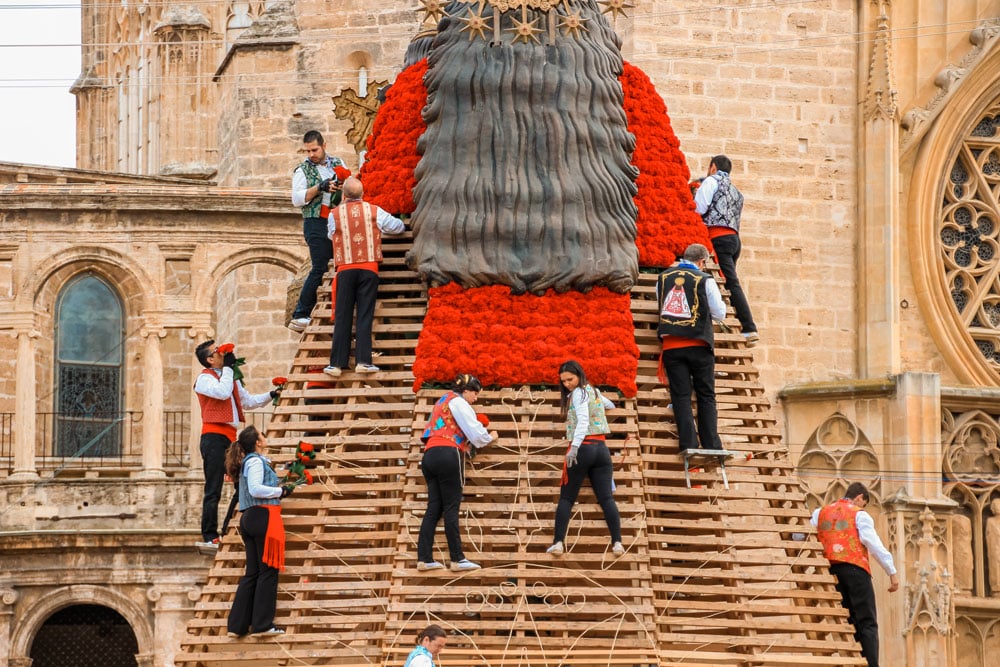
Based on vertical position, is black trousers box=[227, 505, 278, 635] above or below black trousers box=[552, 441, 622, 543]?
below

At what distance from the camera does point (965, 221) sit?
30.8 metres

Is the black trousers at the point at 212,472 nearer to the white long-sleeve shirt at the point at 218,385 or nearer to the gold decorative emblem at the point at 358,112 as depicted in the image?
the white long-sleeve shirt at the point at 218,385

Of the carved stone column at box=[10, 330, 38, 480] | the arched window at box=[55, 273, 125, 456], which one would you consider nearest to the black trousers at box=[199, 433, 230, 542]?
the carved stone column at box=[10, 330, 38, 480]

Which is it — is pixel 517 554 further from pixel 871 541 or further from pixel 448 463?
pixel 871 541

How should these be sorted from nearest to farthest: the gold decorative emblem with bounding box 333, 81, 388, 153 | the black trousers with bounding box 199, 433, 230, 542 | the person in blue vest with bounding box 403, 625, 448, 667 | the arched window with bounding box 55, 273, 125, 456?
the person in blue vest with bounding box 403, 625, 448, 667 → the black trousers with bounding box 199, 433, 230, 542 → the gold decorative emblem with bounding box 333, 81, 388, 153 → the arched window with bounding box 55, 273, 125, 456

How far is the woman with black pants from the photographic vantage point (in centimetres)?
1952

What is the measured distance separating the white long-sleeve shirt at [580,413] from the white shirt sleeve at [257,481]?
2227 millimetres

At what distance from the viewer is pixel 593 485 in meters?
19.6

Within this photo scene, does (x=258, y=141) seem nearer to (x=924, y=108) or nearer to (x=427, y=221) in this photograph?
(x=924, y=108)

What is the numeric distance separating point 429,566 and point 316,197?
3.72 m

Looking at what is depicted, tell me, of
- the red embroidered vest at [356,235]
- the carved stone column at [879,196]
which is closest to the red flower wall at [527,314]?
the red embroidered vest at [356,235]

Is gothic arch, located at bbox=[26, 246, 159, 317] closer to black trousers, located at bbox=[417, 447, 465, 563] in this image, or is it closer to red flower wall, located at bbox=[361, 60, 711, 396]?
red flower wall, located at bbox=[361, 60, 711, 396]

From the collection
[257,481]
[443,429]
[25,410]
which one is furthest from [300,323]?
[25,410]

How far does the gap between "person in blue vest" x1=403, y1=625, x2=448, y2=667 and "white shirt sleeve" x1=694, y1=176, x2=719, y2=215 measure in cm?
579
